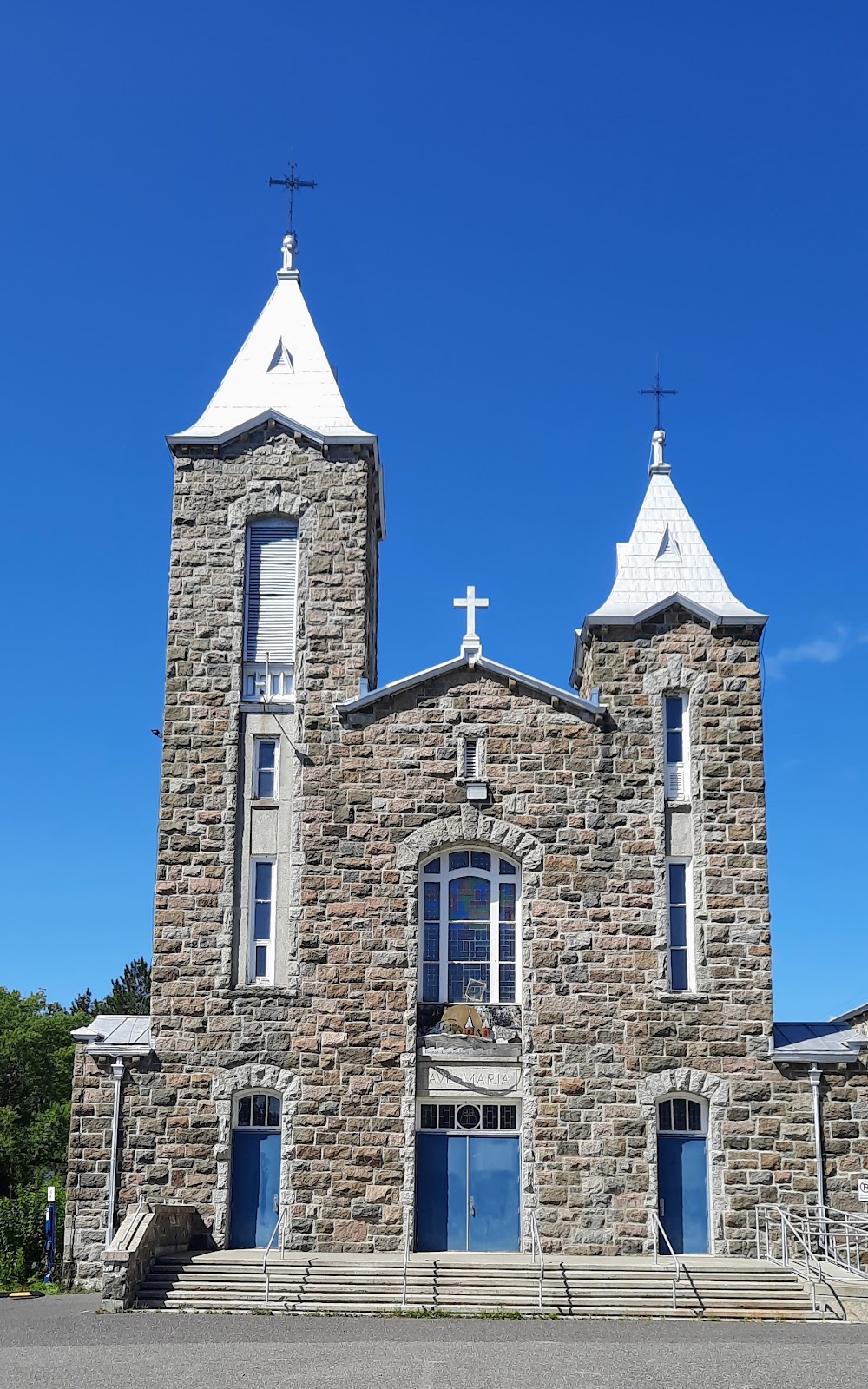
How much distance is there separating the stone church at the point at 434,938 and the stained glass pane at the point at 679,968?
0.04 metres

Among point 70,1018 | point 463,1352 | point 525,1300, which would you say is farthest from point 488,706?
point 70,1018

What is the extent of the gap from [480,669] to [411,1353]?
11.2 metres

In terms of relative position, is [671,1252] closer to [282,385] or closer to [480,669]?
[480,669]

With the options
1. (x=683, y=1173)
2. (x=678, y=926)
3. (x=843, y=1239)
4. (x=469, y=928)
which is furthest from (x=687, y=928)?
(x=843, y=1239)

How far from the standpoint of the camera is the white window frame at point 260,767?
23609 millimetres

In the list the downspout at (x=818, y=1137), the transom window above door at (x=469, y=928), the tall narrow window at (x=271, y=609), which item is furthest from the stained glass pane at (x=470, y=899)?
the downspout at (x=818, y=1137)

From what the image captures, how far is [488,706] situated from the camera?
24.0 m

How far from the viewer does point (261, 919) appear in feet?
76.4

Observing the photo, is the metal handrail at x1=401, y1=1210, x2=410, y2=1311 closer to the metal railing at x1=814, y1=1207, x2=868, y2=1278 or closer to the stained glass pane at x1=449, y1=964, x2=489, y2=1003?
the stained glass pane at x1=449, y1=964, x2=489, y2=1003

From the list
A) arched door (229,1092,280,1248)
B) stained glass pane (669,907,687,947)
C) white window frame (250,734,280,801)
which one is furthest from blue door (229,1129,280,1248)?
stained glass pane (669,907,687,947)

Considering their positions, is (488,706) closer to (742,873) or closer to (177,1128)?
(742,873)

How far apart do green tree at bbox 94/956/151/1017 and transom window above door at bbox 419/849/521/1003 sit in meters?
21.9

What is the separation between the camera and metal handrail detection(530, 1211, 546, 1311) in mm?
19297

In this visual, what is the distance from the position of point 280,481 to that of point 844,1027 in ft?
41.1
